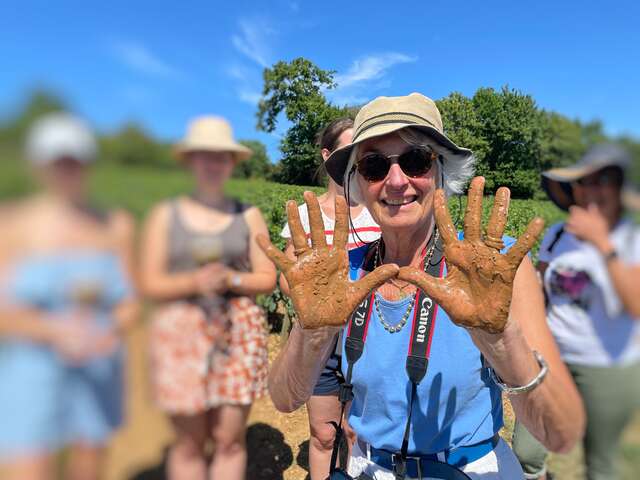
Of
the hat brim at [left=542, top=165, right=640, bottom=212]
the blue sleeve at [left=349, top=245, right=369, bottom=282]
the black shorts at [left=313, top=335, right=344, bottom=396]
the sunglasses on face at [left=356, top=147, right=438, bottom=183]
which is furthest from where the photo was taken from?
the black shorts at [left=313, top=335, right=344, bottom=396]

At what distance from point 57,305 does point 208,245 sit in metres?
0.26

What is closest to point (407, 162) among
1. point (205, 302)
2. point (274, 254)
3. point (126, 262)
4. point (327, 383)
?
point (274, 254)

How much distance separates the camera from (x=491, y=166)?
1.16 metres

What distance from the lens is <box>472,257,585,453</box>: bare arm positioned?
0.98 metres

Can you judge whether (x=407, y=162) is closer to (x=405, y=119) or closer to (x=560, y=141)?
(x=405, y=119)

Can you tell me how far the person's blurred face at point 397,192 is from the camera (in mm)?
1469

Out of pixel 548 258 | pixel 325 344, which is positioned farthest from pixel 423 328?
pixel 548 258

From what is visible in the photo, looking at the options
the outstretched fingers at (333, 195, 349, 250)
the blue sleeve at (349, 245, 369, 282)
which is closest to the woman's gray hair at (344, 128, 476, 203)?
the blue sleeve at (349, 245, 369, 282)

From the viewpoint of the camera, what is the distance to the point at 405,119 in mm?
1356

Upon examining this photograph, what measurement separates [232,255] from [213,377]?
0.83 ft

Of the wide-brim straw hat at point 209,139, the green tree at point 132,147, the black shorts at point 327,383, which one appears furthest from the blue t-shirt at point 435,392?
the green tree at point 132,147

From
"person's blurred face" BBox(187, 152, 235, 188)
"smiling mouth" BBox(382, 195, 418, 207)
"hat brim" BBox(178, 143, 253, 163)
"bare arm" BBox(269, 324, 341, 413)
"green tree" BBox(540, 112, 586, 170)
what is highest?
"smiling mouth" BBox(382, 195, 418, 207)

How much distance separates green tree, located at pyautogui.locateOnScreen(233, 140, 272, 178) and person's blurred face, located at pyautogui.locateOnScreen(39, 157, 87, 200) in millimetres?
310

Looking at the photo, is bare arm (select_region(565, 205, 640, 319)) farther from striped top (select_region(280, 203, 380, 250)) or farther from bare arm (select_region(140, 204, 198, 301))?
striped top (select_region(280, 203, 380, 250))
